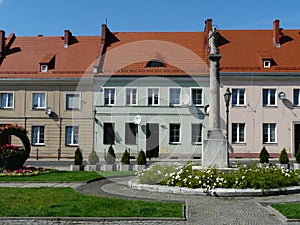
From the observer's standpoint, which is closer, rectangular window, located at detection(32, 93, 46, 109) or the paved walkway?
the paved walkway

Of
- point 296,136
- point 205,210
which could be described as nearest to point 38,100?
point 296,136

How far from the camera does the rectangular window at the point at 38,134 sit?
37044mm

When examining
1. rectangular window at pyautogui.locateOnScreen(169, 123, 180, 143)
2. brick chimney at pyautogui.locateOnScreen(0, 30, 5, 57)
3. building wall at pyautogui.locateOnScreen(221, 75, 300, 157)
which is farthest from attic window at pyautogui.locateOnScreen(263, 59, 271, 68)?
brick chimney at pyautogui.locateOnScreen(0, 30, 5, 57)

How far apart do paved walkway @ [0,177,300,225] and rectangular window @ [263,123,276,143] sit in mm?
23189

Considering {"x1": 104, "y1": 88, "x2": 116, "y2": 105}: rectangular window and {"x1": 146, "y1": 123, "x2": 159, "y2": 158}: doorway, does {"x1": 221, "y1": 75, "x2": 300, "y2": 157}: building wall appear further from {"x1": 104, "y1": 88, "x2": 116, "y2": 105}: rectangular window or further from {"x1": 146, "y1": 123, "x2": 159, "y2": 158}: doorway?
{"x1": 104, "y1": 88, "x2": 116, "y2": 105}: rectangular window

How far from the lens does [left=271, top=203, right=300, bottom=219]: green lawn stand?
923 centimetres

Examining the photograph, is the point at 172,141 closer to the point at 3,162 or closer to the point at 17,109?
the point at 17,109

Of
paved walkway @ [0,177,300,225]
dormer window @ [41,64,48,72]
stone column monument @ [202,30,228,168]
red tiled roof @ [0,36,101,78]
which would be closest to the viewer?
paved walkway @ [0,177,300,225]

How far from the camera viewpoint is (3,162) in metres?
21.2

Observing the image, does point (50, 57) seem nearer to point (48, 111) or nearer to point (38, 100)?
point (38, 100)

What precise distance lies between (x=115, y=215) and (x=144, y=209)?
3.15 feet

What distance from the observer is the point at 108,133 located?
36.4m

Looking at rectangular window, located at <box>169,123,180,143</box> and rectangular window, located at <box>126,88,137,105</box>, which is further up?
rectangular window, located at <box>126,88,137,105</box>

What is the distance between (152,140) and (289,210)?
26.3 metres
